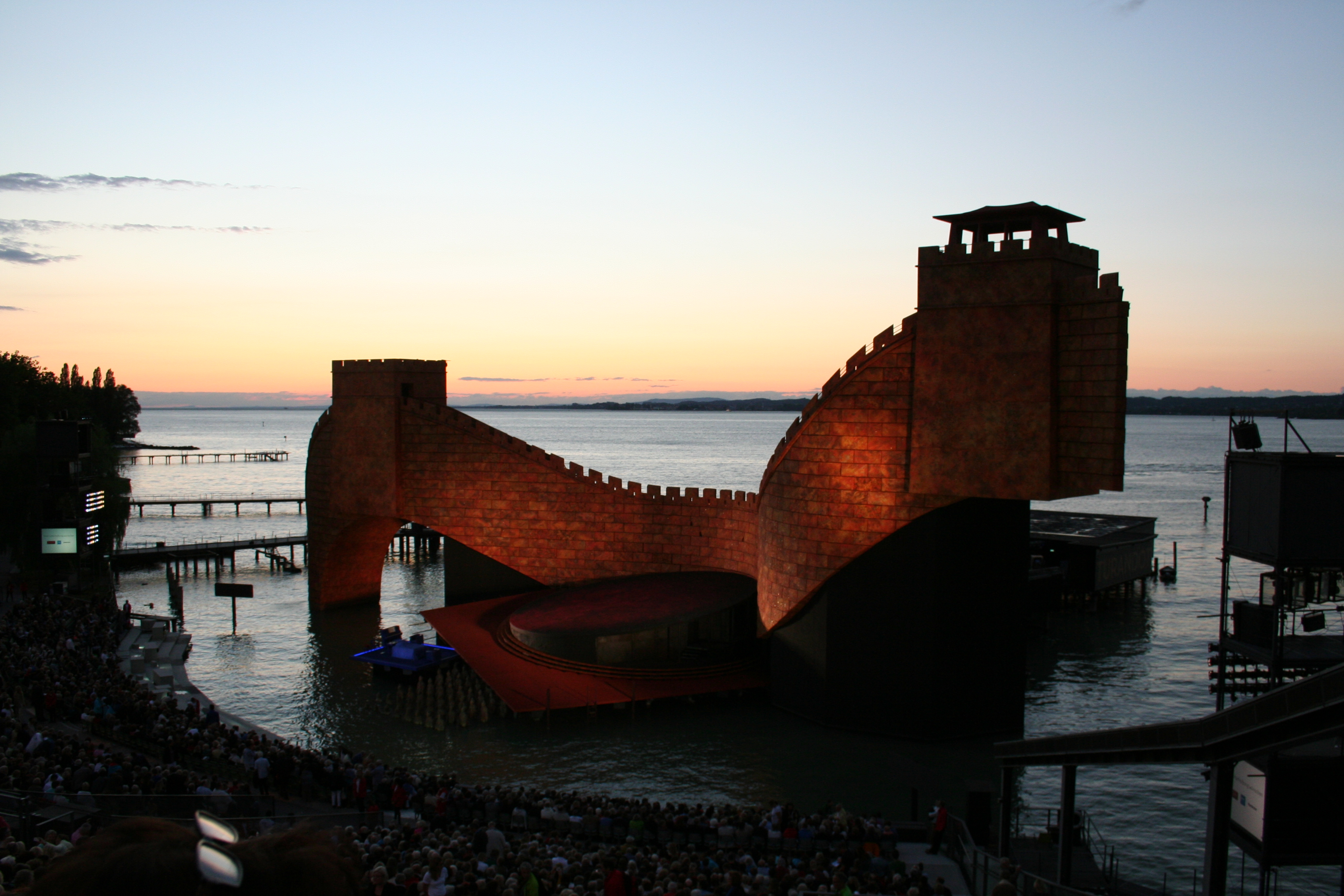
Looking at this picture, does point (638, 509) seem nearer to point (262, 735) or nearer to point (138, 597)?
point (262, 735)

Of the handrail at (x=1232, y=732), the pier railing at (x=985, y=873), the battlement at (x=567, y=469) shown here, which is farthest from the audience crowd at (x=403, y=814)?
the battlement at (x=567, y=469)

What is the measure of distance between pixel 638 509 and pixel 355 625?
551 inches

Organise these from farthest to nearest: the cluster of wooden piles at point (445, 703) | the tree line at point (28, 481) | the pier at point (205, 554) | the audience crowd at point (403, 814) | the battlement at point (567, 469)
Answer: the pier at point (205, 554) < the tree line at point (28, 481) < the battlement at point (567, 469) < the cluster of wooden piles at point (445, 703) < the audience crowd at point (403, 814)

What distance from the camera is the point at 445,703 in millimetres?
27828

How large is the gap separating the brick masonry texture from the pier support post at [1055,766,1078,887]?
1097 cm

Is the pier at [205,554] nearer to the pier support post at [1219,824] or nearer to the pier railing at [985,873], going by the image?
the pier railing at [985,873]

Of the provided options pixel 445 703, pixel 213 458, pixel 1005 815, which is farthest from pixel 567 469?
pixel 213 458

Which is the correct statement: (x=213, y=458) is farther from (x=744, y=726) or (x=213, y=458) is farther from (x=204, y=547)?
(x=744, y=726)

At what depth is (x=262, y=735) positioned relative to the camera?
2345 cm

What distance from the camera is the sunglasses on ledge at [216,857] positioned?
7.82 feet

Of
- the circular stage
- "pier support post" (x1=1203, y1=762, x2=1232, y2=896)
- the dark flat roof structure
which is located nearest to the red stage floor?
the circular stage

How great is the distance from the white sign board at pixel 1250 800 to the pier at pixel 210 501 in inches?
2669

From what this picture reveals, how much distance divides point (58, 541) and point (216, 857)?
43.4m

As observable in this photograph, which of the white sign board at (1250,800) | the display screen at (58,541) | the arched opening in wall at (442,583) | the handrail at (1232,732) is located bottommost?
the arched opening in wall at (442,583)
